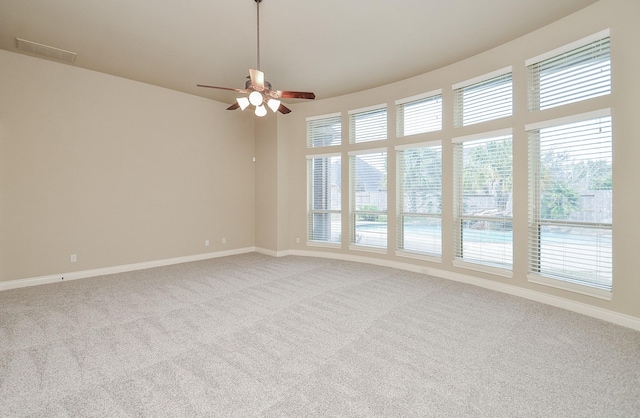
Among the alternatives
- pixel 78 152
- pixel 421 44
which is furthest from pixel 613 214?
pixel 78 152

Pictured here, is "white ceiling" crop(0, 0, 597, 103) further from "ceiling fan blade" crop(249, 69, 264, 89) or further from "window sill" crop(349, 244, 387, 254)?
"window sill" crop(349, 244, 387, 254)

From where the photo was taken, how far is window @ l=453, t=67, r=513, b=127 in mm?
4054

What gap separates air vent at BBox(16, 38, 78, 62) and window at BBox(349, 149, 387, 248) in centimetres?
469

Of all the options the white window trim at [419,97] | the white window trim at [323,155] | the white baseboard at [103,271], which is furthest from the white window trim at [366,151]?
the white baseboard at [103,271]

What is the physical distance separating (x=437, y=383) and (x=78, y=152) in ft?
18.8

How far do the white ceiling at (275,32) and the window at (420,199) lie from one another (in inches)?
53.1

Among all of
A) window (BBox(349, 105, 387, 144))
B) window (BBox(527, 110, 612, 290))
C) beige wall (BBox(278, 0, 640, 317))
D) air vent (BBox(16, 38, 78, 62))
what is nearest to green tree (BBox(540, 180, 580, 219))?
window (BBox(527, 110, 612, 290))

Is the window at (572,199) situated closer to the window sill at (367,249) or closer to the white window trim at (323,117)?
the window sill at (367,249)

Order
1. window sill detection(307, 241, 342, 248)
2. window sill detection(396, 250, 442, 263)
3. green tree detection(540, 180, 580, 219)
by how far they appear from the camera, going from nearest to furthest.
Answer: green tree detection(540, 180, 580, 219) → window sill detection(396, 250, 442, 263) → window sill detection(307, 241, 342, 248)

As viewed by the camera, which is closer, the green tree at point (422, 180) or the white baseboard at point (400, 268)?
the white baseboard at point (400, 268)

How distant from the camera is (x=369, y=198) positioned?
230 inches

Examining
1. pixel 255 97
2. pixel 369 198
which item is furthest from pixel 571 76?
pixel 255 97

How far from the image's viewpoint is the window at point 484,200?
410cm

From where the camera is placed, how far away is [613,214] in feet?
10.1
